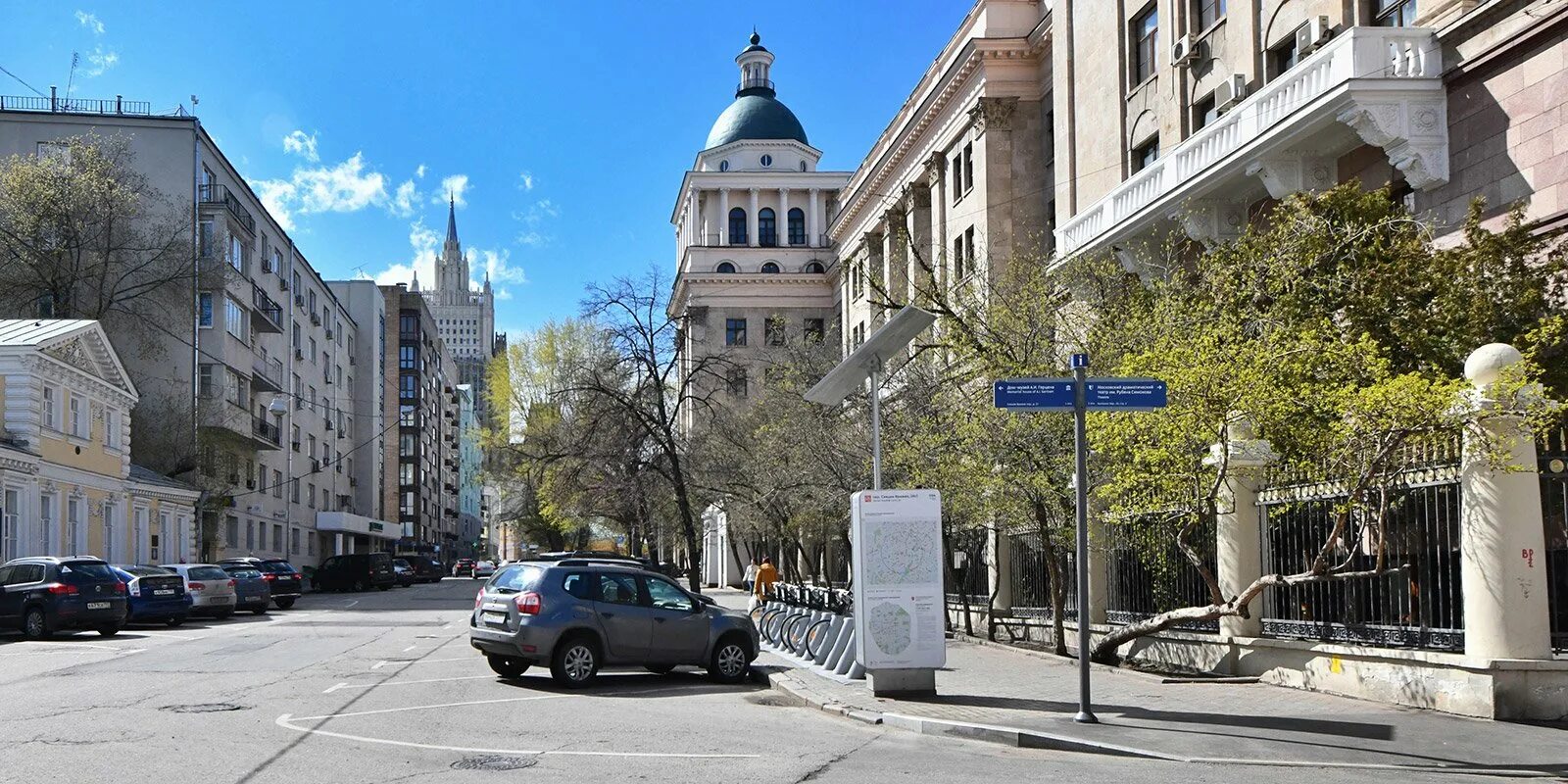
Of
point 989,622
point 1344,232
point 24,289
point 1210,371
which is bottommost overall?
point 989,622

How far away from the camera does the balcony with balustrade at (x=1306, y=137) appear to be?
20.1m

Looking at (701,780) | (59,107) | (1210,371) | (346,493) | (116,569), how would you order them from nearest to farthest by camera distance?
(701,780)
(1210,371)
(116,569)
(59,107)
(346,493)

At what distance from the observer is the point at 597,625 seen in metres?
16.3

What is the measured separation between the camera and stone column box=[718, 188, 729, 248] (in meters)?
91.5

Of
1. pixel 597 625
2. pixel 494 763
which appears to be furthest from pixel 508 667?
pixel 494 763

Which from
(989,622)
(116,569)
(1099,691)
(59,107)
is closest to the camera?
(1099,691)

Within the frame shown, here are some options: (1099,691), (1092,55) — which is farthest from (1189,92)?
(1099,691)

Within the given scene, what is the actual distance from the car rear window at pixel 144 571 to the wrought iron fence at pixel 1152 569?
2129cm

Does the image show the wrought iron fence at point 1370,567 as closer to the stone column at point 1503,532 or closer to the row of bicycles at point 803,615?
the stone column at point 1503,532

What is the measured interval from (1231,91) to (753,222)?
6741 cm

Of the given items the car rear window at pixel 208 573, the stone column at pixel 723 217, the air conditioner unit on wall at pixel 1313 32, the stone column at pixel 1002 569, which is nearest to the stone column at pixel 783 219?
the stone column at pixel 723 217

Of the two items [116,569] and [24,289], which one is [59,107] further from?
[116,569]

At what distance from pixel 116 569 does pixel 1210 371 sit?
82.7 feet

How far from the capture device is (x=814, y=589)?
2014 cm
